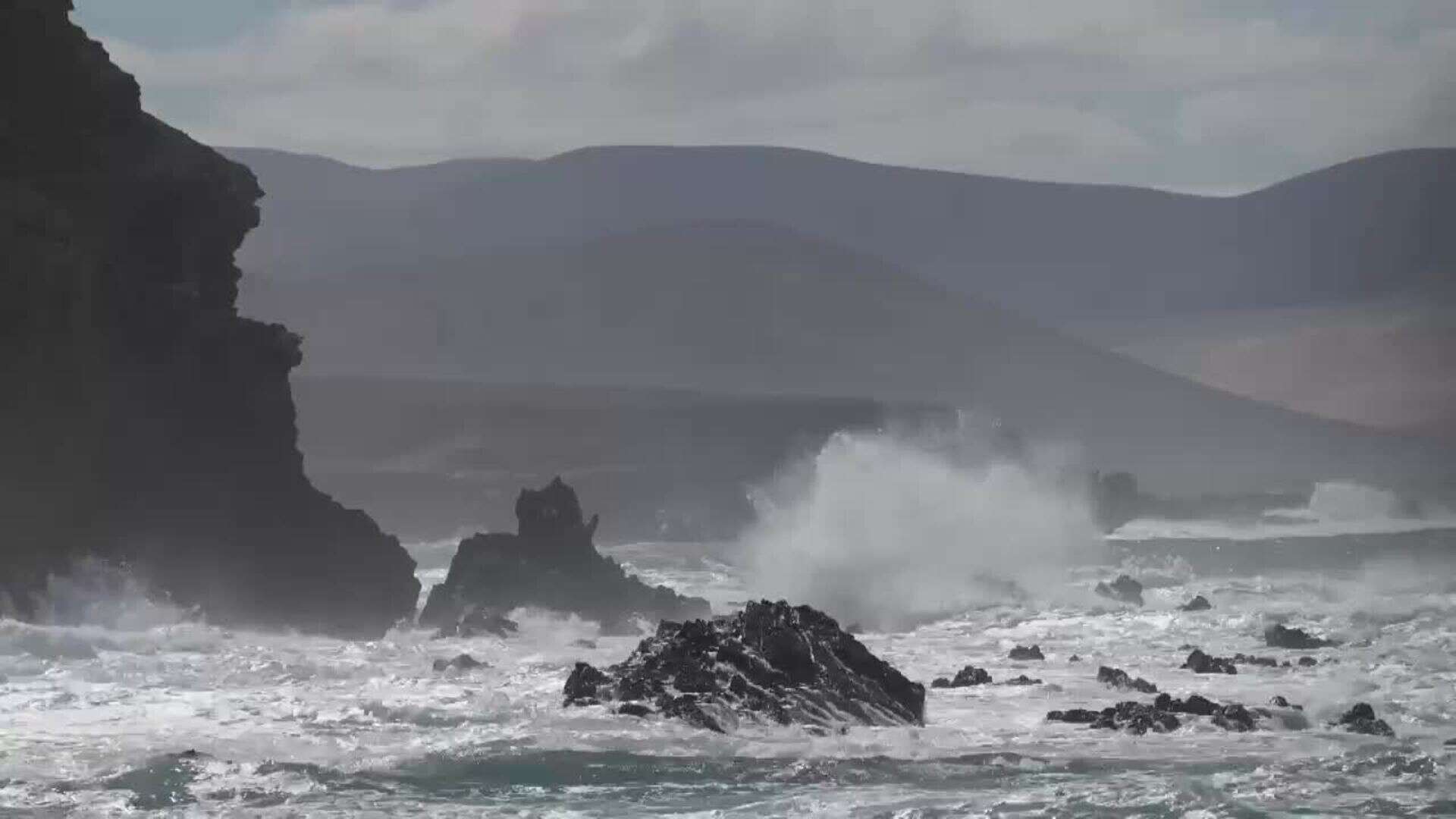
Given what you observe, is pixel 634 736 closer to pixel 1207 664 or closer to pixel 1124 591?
pixel 1207 664

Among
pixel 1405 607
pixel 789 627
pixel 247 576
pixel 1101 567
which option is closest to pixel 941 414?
pixel 1101 567

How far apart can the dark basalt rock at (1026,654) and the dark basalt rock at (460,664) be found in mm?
10200

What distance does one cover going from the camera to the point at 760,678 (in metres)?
29.0

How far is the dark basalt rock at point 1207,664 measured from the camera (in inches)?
1431

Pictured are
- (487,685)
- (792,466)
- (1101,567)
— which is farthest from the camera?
(792,466)

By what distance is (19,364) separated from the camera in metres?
41.6

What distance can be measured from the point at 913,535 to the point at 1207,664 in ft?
89.2

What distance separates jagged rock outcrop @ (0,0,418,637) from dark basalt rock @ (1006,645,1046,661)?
50.7ft

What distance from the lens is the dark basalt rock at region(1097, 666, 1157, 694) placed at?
108ft

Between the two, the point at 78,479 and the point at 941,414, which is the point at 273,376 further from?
the point at 941,414

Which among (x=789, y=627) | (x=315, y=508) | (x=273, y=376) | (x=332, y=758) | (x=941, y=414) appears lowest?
(x=332, y=758)

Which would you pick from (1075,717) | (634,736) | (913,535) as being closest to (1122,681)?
(1075,717)

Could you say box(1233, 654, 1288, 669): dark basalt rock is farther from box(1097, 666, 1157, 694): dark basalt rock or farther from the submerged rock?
the submerged rock

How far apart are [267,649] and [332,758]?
13.8 m
